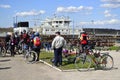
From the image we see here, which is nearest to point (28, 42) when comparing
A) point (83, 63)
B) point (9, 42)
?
point (9, 42)

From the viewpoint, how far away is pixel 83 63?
→ 15.2 metres

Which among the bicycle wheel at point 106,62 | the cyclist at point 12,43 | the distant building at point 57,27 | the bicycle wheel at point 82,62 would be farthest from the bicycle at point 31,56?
the distant building at point 57,27

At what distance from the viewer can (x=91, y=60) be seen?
15109mm

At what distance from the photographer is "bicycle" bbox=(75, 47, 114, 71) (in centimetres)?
1509

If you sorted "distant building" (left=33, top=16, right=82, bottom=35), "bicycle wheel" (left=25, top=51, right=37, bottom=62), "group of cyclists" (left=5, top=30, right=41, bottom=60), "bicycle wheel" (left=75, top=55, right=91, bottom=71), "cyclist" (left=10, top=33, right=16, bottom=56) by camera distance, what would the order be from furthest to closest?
"distant building" (left=33, top=16, right=82, bottom=35) → "cyclist" (left=10, top=33, right=16, bottom=56) → "group of cyclists" (left=5, top=30, right=41, bottom=60) → "bicycle wheel" (left=25, top=51, right=37, bottom=62) → "bicycle wheel" (left=75, top=55, right=91, bottom=71)

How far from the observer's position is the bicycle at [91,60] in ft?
49.5

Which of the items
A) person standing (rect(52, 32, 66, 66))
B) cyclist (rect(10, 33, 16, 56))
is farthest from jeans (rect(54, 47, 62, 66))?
cyclist (rect(10, 33, 16, 56))

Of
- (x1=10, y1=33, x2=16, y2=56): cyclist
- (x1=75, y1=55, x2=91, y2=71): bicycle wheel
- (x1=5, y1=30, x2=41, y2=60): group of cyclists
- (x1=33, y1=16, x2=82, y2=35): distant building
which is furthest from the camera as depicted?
(x1=33, y1=16, x2=82, y2=35): distant building

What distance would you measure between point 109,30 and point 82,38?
249 ft

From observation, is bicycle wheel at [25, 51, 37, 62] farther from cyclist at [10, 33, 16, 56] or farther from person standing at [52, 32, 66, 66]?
cyclist at [10, 33, 16, 56]

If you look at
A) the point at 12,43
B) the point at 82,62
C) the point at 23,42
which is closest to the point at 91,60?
Answer: the point at 82,62

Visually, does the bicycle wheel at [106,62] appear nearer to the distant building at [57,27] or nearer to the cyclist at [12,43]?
→ the cyclist at [12,43]

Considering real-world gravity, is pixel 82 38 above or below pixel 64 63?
above

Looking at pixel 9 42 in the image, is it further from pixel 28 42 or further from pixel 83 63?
pixel 83 63
